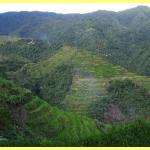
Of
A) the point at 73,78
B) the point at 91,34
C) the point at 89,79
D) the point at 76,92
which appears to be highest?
the point at 73,78

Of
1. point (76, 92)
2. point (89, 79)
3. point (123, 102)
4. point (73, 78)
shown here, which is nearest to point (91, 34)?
point (89, 79)

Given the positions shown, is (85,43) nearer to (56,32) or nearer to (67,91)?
(56,32)

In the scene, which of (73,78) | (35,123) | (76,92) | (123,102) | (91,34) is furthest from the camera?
(91,34)

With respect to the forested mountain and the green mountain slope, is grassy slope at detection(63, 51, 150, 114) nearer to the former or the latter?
the forested mountain

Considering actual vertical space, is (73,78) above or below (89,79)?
above

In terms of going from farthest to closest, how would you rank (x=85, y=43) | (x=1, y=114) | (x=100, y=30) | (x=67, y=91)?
1. (x=100, y=30)
2. (x=85, y=43)
3. (x=67, y=91)
4. (x=1, y=114)

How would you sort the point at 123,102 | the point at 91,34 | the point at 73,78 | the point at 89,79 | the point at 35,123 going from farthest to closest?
1. the point at 91,34
2. the point at 89,79
3. the point at 73,78
4. the point at 123,102
5. the point at 35,123

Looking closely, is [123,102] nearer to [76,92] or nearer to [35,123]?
[76,92]

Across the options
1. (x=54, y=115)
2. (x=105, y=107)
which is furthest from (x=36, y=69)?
(x=54, y=115)

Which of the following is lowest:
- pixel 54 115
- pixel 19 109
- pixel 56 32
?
pixel 56 32
